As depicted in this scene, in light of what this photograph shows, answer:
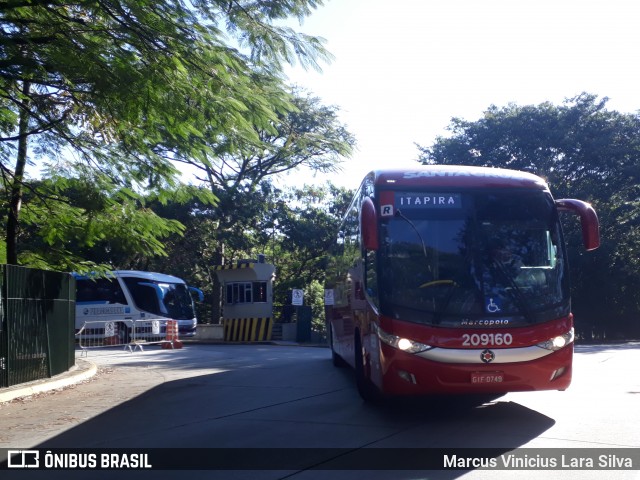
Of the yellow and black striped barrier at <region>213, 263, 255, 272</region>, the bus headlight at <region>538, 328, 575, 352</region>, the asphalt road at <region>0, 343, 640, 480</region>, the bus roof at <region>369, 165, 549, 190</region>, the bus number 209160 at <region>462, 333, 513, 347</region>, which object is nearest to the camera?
the asphalt road at <region>0, 343, 640, 480</region>

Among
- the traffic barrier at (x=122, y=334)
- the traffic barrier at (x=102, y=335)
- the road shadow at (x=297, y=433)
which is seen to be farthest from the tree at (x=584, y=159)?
the road shadow at (x=297, y=433)

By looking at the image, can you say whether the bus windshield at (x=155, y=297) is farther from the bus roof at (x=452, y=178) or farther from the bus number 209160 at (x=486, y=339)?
the bus number 209160 at (x=486, y=339)

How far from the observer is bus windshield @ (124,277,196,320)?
32.3 m

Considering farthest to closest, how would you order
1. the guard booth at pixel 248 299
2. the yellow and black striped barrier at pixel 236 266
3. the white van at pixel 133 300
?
the yellow and black striped barrier at pixel 236 266 < the guard booth at pixel 248 299 < the white van at pixel 133 300

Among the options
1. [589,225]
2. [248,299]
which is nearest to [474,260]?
[589,225]

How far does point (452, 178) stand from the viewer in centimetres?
932

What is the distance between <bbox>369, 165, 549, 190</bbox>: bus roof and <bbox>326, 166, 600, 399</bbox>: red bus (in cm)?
1

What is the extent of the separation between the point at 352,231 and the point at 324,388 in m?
2.85

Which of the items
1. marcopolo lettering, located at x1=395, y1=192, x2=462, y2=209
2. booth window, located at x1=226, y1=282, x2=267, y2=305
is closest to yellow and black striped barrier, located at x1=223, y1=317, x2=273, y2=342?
booth window, located at x1=226, y1=282, x2=267, y2=305

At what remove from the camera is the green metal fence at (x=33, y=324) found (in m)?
12.4

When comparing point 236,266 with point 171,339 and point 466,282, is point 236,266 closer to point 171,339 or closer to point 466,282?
point 171,339

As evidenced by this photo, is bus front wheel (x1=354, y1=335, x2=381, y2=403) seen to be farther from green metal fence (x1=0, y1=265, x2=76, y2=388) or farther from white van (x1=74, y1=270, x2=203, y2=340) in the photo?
white van (x1=74, y1=270, x2=203, y2=340)

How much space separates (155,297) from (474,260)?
83.7ft

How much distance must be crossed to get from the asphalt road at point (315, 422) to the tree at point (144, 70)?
13.4 ft
